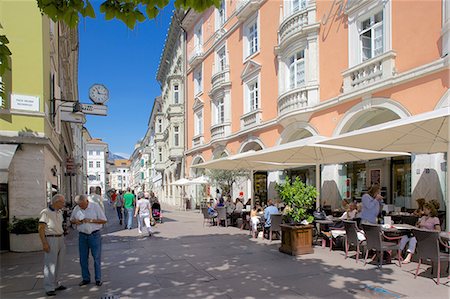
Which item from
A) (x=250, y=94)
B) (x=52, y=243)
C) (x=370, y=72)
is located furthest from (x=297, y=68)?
(x=52, y=243)

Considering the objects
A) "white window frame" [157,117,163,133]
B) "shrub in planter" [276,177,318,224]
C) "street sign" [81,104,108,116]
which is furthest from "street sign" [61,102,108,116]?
"white window frame" [157,117,163,133]

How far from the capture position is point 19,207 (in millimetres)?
9766

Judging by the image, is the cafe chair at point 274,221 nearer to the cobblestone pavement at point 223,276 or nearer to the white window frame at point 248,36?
the cobblestone pavement at point 223,276

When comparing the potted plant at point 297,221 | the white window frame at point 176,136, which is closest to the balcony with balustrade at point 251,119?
the potted plant at point 297,221

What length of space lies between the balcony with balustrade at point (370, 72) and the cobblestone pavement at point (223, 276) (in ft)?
22.0

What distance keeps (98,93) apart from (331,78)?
9686 millimetres

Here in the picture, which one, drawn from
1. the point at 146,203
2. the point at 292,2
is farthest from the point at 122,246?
the point at 292,2

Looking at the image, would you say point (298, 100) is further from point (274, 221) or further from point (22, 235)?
point (22, 235)

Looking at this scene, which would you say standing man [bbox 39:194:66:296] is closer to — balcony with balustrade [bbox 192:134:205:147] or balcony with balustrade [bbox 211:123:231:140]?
balcony with balustrade [bbox 211:123:231:140]

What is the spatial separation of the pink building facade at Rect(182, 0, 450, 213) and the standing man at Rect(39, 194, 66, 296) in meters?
10.6

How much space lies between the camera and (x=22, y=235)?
373 inches

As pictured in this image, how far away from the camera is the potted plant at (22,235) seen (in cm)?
945

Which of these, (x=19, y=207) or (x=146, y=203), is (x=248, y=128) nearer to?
(x=146, y=203)

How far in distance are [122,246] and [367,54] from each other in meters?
11.6
